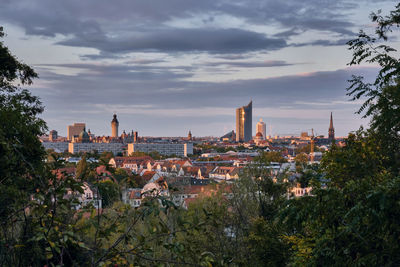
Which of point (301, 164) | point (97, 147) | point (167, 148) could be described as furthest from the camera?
point (167, 148)

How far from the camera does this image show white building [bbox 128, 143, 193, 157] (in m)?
177

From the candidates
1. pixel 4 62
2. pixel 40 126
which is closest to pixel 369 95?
pixel 40 126

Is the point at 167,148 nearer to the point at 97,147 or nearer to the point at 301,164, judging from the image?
the point at 97,147

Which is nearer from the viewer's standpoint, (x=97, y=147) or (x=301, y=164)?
(x=301, y=164)

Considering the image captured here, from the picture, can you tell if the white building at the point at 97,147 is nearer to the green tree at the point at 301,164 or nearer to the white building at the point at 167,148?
the white building at the point at 167,148

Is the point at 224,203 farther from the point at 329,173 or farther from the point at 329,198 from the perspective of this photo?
the point at 329,198

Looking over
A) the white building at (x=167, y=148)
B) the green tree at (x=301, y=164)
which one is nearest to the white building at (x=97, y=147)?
the white building at (x=167, y=148)

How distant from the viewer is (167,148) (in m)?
183

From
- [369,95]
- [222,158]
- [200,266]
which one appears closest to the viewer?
[200,266]

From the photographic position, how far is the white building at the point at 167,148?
17738 centimetres

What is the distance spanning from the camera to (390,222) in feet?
13.5

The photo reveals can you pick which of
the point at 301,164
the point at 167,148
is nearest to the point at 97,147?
the point at 167,148

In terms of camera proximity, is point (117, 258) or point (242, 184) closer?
point (117, 258)

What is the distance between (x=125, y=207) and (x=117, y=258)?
1.45ft
